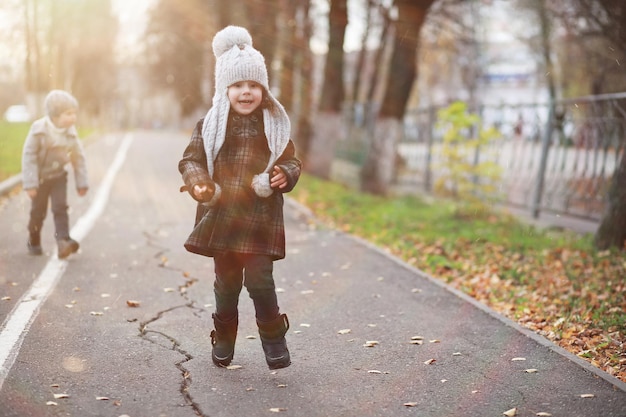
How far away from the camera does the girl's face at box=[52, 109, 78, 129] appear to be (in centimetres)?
699

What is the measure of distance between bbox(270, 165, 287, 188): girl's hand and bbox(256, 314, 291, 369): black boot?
83cm

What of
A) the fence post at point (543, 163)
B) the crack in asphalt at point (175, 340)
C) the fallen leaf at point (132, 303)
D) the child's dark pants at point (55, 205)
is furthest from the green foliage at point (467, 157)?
the fallen leaf at point (132, 303)

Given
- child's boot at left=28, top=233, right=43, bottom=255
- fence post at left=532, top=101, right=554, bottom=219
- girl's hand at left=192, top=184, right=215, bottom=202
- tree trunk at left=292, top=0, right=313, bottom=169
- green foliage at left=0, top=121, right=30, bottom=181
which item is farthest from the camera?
tree trunk at left=292, top=0, right=313, bottom=169

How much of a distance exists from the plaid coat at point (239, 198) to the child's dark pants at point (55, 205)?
139 inches

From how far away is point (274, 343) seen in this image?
4223 mm

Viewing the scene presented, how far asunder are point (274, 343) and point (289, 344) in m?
0.65

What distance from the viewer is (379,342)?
496cm

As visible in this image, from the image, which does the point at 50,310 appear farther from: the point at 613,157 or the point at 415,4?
the point at 415,4

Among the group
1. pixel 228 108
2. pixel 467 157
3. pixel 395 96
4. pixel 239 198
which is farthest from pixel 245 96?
pixel 395 96

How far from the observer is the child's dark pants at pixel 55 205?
717 centimetres

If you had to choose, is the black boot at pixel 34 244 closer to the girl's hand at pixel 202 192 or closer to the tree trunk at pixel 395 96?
the girl's hand at pixel 202 192

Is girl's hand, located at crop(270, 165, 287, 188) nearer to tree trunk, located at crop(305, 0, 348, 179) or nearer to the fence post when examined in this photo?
the fence post

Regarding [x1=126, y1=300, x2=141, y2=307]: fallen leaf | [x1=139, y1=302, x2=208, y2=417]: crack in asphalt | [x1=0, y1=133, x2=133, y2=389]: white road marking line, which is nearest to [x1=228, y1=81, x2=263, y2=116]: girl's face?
[x1=139, y1=302, x2=208, y2=417]: crack in asphalt

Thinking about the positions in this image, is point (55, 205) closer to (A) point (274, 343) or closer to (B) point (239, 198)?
(B) point (239, 198)
